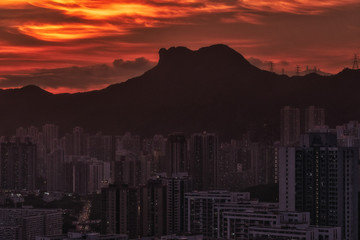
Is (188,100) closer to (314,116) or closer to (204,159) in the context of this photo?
(314,116)

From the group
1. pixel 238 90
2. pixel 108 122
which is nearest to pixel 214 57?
pixel 238 90

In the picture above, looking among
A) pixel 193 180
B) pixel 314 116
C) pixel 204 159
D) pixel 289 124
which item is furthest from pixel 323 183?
pixel 314 116

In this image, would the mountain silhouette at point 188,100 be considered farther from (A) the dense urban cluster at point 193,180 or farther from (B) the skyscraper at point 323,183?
(B) the skyscraper at point 323,183

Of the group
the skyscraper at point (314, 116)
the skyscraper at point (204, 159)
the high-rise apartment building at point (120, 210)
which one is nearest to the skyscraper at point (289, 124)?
the skyscraper at point (314, 116)

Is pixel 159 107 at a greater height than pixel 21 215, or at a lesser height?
greater

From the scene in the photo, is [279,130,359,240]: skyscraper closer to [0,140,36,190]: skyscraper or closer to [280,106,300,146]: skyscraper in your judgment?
[280,106,300,146]: skyscraper

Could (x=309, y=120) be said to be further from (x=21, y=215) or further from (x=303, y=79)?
(x=21, y=215)
